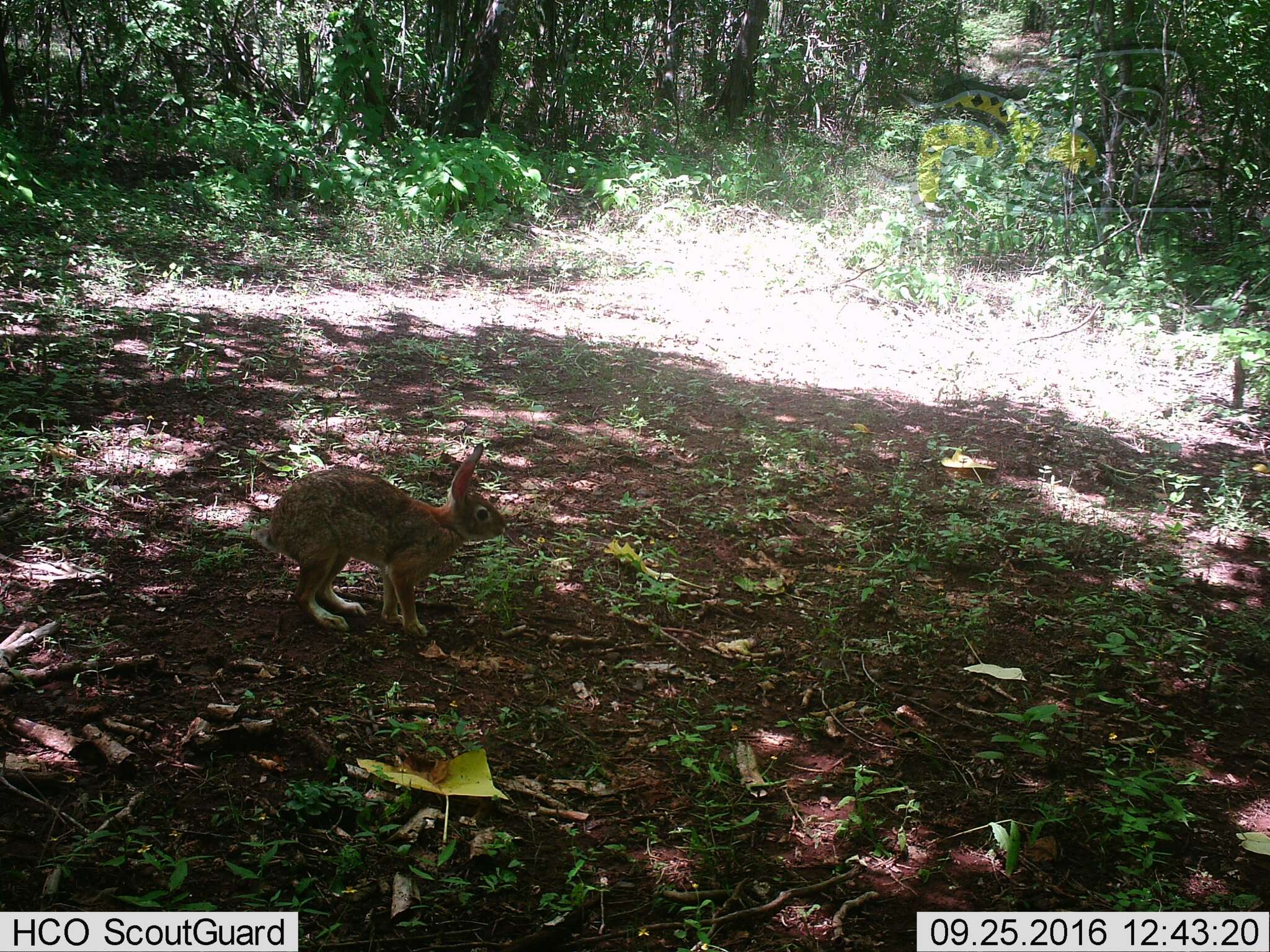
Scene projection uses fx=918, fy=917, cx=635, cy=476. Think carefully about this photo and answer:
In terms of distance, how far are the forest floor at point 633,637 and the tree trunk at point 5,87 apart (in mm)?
5015

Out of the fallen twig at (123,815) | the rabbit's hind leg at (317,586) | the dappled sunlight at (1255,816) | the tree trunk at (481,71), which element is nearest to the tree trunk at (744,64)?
the tree trunk at (481,71)

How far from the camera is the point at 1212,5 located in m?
10.2

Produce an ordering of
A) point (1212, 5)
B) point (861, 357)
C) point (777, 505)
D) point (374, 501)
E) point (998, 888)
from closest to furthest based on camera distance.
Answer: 1. point (998, 888)
2. point (374, 501)
3. point (777, 505)
4. point (861, 357)
5. point (1212, 5)

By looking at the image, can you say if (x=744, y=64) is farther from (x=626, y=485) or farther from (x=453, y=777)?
(x=453, y=777)

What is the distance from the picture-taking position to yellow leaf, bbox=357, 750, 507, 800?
3197 millimetres

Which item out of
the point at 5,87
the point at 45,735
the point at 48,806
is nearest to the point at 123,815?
the point at 48,806

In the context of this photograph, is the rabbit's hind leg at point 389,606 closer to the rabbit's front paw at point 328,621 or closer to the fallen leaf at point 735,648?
the rabbit's front paw at point 328,621

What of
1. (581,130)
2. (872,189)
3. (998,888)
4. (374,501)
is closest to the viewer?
(998,888)

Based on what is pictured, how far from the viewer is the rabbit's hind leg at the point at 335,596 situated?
4277 millimetres

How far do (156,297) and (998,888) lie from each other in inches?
316

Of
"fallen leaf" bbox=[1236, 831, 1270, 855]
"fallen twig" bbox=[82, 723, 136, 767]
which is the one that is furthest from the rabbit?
"fallen leaf" bbox=[1236, 831, 1270, 855]

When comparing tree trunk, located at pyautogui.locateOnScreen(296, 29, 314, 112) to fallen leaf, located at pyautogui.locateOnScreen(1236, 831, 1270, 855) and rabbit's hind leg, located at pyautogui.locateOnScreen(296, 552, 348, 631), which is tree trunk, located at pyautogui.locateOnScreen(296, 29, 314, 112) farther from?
fallen leaf, located at pyautogui.locateOnScreen(1236, 831, 1270, 855)

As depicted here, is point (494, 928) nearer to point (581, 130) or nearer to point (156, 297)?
point (156, 297)

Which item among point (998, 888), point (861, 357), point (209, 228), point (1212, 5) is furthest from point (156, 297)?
point (1212, 5)
